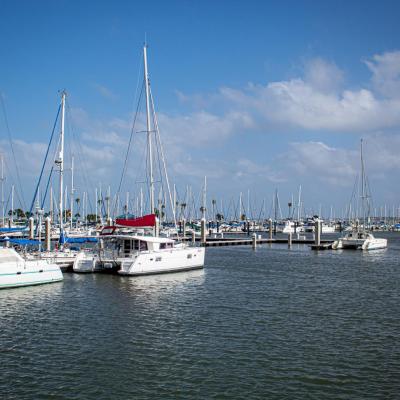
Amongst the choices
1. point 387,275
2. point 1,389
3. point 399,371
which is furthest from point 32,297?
point 387,275

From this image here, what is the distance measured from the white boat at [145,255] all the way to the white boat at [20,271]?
5892 mm

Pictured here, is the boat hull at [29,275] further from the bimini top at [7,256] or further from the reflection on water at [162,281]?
the reflection on water at [162,281]

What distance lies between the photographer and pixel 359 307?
2592cm

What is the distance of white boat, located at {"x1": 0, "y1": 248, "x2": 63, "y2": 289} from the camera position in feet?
98.6

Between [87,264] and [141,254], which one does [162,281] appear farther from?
[87,264]

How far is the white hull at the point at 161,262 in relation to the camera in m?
36.2

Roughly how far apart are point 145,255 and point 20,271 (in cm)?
948

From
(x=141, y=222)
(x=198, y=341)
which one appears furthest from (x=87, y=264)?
(x=198, y=341)

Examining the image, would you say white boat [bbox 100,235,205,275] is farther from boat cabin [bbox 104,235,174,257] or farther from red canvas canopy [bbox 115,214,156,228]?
red canvas canopy [bbox 115,214,156,228]

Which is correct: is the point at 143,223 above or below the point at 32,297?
above

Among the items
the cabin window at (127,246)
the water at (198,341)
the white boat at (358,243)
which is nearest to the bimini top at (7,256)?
the water at (198,341)

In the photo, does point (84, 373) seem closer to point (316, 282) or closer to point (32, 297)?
point (32, 297)

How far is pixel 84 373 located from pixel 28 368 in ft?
6.57

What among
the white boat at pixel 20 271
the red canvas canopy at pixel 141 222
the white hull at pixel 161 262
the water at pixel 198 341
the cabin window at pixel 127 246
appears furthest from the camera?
the red canvas canopy at pixel 141 222
